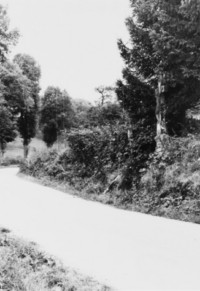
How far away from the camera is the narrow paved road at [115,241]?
4.96 m

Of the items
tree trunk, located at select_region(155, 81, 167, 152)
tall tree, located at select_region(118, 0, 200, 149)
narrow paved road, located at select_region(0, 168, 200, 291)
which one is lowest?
narrow paved road, located at select_region(0, 168, 200, 291)

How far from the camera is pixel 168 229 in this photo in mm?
7863

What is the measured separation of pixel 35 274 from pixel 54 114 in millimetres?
52170

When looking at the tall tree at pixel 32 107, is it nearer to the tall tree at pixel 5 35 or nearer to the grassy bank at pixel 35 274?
the tall tree at pixel 5 35

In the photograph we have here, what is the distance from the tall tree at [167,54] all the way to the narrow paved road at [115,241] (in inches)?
200

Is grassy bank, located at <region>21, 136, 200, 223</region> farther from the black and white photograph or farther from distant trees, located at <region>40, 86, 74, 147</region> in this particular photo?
distant trees, located at <region>40, 86, 74, 147</region>

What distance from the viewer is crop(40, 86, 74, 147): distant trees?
184 ft

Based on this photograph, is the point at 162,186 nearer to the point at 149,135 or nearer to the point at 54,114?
the point at 149,135

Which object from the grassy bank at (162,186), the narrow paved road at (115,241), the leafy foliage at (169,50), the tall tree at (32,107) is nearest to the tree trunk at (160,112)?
the leafy foliage at (169,50)

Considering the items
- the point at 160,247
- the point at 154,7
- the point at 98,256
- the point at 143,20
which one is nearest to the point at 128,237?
the point at 160,247

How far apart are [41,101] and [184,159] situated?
49544mm

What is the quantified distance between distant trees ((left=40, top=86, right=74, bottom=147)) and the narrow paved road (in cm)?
4504

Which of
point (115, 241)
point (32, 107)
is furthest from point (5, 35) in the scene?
point (32, 107)

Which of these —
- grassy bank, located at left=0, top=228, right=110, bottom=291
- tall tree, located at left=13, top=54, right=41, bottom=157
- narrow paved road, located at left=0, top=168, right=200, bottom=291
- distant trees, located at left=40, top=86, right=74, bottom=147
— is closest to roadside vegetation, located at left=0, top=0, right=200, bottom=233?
narrow paved road, located at left=0, top=168, right=200, bottom=291
